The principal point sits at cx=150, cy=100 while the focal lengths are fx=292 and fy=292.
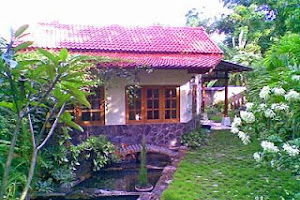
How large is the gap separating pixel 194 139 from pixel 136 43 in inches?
156

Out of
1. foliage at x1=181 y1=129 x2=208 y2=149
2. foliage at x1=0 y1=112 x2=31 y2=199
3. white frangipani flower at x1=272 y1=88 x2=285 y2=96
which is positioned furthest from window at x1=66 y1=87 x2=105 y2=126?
white frangipani flower at x1=272 y1=88 x2=285 y2=96

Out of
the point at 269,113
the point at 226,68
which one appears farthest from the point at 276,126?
the point at 226,68

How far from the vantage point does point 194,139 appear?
9773mm

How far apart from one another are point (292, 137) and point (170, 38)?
8.17 metres

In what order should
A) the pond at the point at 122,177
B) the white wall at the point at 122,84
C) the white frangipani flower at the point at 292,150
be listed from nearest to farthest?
the white frangipani flower at the point at 292,150 < the pond at the point at 122,177 < the white wall at the point at 122,84

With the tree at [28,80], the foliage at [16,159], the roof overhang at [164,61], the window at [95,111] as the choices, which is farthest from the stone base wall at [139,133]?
the tree at [28,80]

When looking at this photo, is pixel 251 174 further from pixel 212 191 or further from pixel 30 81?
pixel 30 81

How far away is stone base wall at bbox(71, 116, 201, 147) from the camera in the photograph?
9.09 metres

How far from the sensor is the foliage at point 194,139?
372 inches

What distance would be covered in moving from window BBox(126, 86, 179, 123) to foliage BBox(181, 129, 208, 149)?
654 mm

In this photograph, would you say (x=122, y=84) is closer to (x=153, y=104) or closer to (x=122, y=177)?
(x=153, y=104)

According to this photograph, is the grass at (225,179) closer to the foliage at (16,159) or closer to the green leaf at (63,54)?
the foliage at (16,159)

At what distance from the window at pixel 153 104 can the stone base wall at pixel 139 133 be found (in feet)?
0.74

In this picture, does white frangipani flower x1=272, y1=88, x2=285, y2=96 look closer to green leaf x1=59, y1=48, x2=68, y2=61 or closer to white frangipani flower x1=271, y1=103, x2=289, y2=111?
white frangipani flower x1=271, y1=103, x2=289, y2=111
